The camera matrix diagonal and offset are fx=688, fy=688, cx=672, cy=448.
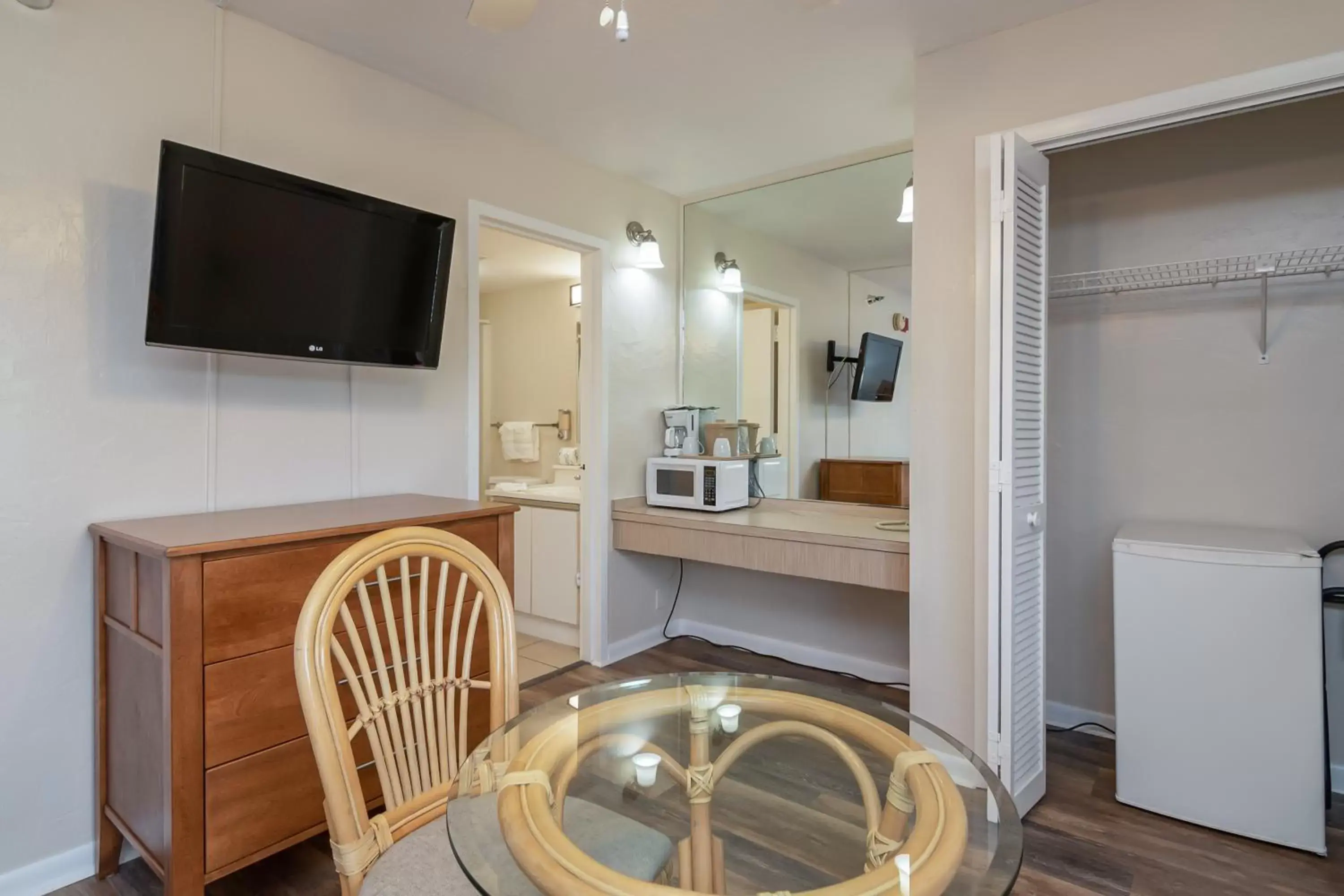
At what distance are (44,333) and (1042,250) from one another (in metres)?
2.91

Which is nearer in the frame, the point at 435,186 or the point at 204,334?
the point at 204,334

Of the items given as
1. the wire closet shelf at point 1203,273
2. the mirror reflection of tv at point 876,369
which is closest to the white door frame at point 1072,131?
the wire closet shelf at point 1203,273

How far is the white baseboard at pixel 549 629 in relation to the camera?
3.86 m

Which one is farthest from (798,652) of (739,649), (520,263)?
(520,263)

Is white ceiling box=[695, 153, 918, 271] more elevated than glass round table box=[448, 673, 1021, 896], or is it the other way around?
white ceiling box=[695, 153, 918, 271]

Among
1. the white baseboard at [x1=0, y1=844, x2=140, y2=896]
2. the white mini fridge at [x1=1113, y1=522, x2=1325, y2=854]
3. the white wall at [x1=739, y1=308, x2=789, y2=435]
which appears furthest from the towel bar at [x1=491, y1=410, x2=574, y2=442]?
the white mini fridge at [x1=1113, y1=522, x2=1325, y2=854]

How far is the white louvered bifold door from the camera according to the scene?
204cm

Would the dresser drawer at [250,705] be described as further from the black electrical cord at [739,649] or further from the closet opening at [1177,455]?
the black electrical cord at [739,649]

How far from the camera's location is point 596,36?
7.46 feet

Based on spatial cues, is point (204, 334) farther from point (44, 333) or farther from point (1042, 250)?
point (1042, 250)

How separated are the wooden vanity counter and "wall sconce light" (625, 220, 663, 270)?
1242 millimetres

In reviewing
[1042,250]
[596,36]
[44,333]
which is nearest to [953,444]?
[1042,250]

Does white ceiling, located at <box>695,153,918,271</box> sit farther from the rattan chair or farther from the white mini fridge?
the rattan chair

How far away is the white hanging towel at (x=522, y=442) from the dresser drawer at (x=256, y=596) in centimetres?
329
